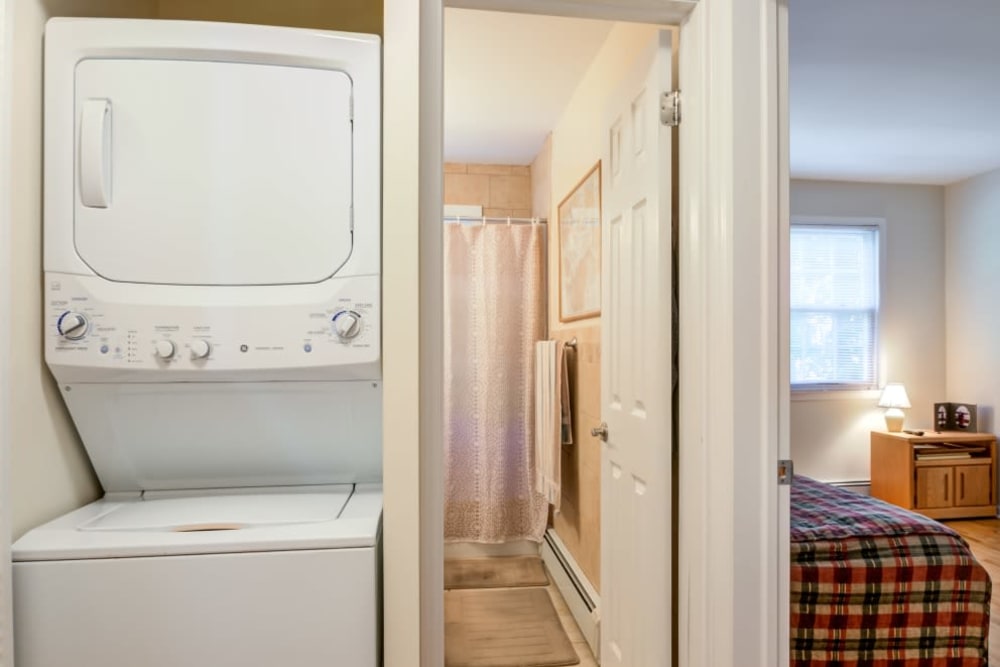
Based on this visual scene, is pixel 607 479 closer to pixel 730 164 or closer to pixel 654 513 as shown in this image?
pixel 654 513

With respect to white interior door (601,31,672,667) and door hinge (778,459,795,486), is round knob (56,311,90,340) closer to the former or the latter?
white interior door (601,31,672,667)

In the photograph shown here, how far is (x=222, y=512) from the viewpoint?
44.6 inches

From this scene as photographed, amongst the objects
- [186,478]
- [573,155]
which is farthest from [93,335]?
[573,155]

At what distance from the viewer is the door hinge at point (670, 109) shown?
1.49m

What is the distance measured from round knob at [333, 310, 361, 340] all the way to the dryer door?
0.28 feet

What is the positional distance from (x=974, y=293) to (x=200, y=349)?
17.1ft

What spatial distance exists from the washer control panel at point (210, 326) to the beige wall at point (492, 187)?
2.67 meters

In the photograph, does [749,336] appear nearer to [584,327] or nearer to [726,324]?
[726,324]

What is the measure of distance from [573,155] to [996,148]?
120 inches

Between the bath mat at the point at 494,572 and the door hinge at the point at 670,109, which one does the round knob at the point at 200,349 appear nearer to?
the door hinge at the point at 670,109

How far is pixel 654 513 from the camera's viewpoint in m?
1.52

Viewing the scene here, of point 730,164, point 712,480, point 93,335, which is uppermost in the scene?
point 730,164

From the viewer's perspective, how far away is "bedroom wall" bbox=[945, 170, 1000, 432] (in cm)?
410

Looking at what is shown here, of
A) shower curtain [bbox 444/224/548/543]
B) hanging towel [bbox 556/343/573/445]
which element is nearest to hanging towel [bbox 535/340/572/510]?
hanging towel [bbox 556/343/573/445]
